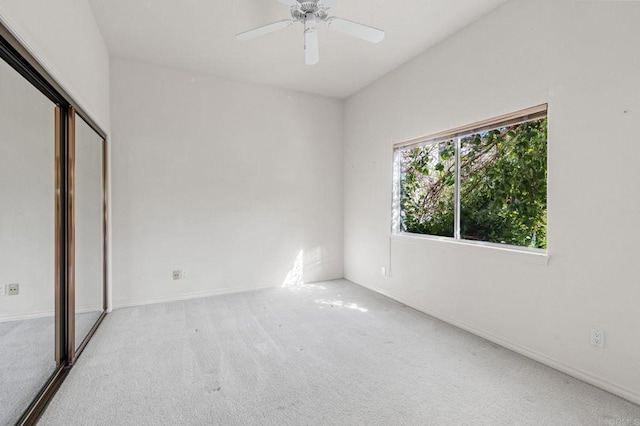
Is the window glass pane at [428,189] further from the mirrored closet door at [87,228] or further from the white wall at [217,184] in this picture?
the mirrored closet door at [87,228]

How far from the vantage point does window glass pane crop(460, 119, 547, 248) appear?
2.44 meters

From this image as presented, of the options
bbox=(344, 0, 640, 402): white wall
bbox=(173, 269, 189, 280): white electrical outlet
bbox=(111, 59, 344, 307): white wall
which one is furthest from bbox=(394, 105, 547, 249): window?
bbox=(173, 269, 189, 280): white electrical outlet

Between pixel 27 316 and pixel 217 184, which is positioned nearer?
pixel 27 316

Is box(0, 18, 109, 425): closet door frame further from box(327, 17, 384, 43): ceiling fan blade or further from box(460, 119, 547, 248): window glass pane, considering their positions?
box(460, 119, 547, 248): window glass pane

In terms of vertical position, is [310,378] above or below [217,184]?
below

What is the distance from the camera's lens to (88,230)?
8.85ft

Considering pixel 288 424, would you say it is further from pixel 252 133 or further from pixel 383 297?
pixel 252 133

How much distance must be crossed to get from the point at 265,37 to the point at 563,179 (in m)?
2.78

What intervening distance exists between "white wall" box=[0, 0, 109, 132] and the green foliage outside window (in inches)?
125

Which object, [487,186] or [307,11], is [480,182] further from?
[307,11]

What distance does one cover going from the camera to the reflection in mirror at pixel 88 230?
2.38 m

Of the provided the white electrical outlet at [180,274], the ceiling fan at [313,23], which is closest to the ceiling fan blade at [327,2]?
the ceiling fan at [313,23]

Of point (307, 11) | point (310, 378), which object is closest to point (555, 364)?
point (310, 378)

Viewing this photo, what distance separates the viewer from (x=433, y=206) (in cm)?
346
